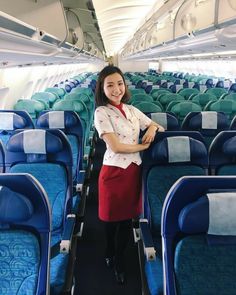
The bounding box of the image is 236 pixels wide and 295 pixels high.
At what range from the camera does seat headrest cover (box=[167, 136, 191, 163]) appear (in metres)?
2.70

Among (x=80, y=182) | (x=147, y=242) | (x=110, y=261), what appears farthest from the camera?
(x=80, y=182)

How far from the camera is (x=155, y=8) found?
507 cm

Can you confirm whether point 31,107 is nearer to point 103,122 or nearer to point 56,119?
point 56,119

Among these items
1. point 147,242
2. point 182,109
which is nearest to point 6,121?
point 147,242

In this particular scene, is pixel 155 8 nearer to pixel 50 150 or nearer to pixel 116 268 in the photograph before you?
pixel 50 150

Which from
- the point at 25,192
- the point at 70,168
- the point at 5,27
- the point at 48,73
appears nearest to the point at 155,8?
the point at 70,168

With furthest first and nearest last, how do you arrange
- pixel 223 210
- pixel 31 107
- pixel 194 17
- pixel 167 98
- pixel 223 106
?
pixel 167 98, pixel 31 107, pixel 223 106, pixel 194 17, pixel 223 210

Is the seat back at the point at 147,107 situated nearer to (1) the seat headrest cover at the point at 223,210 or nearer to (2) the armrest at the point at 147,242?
(2) the armrest at the point at 147,242

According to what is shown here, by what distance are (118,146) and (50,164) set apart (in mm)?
686

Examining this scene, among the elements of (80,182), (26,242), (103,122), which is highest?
(103,122)

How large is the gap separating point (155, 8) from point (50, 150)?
3033mm

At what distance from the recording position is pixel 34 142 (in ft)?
9.62

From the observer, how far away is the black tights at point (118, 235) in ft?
9.96

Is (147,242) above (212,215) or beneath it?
beneath
